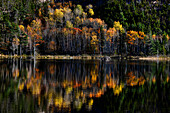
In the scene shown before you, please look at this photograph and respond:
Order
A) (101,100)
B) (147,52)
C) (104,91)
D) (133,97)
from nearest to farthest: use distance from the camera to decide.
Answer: (101,100)
(133,97)
(104,91)
(147,52)

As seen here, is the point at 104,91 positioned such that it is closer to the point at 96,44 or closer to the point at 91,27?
the point at 96,44

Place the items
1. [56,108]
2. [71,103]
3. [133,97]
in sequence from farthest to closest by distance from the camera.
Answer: [133,97], [71,103], [56,108]

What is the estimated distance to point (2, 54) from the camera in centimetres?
12850

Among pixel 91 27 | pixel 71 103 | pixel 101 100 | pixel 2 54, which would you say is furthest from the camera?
pixel 91 27

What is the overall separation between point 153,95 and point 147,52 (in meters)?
123

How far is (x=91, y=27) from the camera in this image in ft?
591

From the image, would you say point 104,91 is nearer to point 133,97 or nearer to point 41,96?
point 133,97

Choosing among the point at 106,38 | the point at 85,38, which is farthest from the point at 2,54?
the point at 106,38

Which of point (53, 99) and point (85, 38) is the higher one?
point (85, 38)

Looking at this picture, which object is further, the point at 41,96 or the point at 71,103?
the point at 41,96

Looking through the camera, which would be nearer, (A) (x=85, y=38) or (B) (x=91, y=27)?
(A) (x=85, y=38)

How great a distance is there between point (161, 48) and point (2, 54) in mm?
90481

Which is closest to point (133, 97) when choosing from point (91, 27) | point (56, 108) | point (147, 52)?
point (56, 108)

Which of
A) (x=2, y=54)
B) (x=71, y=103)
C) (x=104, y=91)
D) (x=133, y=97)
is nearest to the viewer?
(x=71, y=103)
